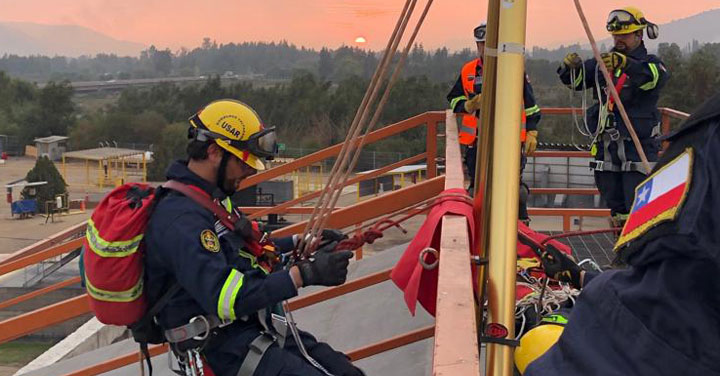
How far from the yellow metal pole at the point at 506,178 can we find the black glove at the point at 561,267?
2.01ft

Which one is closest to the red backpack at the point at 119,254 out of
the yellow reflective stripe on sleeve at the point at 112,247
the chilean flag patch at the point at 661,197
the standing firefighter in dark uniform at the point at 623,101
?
the yellow reflective stripe on sleeve at the point at 112,247

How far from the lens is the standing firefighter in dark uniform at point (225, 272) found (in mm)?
2453

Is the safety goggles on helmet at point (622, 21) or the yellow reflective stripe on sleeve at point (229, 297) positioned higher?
the safety goggles on helmet at point (622, 21)

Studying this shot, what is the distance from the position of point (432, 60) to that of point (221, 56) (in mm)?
119490

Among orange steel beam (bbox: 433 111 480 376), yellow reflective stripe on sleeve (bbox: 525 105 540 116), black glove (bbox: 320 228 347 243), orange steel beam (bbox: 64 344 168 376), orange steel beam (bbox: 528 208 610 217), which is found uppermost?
yellow reflective stripe on sleeve (bbox: 525 105 540 116)

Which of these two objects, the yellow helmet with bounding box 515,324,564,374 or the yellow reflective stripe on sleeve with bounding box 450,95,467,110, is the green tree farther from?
the yellow helmet with bounding box 515,324,564,374

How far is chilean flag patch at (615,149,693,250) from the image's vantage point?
977 millimetres

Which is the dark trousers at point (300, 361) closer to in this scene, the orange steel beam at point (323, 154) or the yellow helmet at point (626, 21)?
the orange steel beam at point (323, 154)

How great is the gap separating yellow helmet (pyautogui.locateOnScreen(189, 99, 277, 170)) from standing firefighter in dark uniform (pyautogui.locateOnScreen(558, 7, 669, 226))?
3.11m

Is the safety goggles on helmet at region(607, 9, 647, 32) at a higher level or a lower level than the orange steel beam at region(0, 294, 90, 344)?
higher

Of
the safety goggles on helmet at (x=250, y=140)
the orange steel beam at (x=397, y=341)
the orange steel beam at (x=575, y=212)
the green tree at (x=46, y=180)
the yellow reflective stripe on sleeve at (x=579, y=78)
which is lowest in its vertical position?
the green tree at (x=46, y=180)

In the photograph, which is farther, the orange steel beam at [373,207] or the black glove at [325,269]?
the orange steel beam at [373,207]

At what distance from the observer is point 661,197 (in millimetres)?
1018

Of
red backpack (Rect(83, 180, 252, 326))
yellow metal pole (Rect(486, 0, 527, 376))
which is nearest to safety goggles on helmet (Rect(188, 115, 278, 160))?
red backpack (Rect(83, 180, 252, 326))
